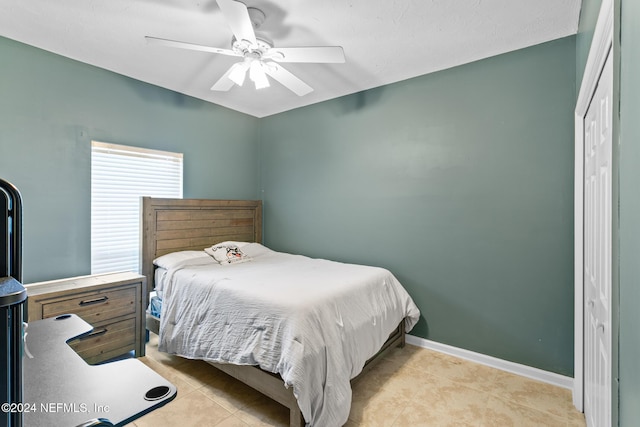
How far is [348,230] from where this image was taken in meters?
3.55

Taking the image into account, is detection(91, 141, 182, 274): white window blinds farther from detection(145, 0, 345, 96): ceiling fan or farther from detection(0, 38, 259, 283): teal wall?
detection(145, 0, 345, 96): ceiling fan

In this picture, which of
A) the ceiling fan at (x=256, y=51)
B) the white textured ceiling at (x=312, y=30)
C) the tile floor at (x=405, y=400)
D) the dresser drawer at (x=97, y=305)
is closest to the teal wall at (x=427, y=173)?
the white textured ceiling at (x=312, y=30)

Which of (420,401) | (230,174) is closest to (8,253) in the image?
(420,401)

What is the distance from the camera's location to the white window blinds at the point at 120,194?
2936 mm

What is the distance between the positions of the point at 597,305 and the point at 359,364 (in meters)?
1.38

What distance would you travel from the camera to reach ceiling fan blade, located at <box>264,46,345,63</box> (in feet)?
6.79

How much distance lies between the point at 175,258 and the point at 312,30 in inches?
93.1

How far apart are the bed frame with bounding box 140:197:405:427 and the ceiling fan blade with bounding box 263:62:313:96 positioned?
5.86 feet

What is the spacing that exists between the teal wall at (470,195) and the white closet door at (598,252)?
40 cm

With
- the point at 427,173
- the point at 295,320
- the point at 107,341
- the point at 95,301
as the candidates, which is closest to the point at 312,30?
the point at 427,173

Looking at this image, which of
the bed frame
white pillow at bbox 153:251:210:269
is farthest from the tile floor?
white pillow at bbox 153:251:210:269

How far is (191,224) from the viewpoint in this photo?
11.6 ft

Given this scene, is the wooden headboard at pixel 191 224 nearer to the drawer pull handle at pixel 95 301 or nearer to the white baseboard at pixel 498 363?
the drawer pull handle at pixel 95 301

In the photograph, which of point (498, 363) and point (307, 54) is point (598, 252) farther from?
point (307, 54)
